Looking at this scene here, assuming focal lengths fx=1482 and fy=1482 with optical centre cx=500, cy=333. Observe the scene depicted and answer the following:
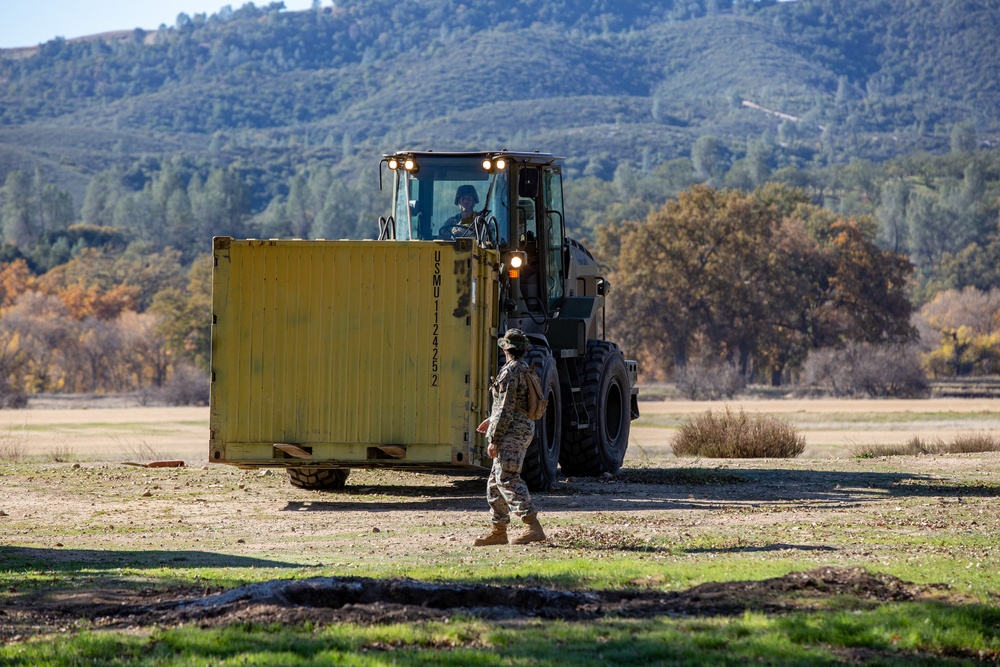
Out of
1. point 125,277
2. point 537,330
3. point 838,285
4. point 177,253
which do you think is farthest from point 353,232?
point 537,330

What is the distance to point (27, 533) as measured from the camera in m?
14.0

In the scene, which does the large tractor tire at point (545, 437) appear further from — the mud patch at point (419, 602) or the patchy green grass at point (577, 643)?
the patchy green grass at point (577, 643)

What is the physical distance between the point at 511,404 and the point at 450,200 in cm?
611

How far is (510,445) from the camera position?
482 inches

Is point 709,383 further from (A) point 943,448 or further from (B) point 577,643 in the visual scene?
(B) point 577,643

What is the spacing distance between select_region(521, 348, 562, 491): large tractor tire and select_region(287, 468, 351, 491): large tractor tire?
2421 mm

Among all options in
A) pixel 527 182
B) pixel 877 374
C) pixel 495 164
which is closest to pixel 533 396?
pixel 527 182

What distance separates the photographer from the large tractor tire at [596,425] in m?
18.6

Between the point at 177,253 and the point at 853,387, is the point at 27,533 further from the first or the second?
the point at 177,253

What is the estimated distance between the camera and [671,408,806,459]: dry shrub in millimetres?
24453

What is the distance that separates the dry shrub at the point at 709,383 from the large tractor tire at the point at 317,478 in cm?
4178

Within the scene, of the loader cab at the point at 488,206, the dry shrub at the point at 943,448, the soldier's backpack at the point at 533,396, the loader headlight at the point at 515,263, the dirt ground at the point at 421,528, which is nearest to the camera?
the dirt ground at the point at 421,528

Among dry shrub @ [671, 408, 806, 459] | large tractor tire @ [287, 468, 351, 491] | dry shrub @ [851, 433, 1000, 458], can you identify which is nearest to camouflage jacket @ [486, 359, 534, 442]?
large tractor tire @ [287, 468, 351, 491]

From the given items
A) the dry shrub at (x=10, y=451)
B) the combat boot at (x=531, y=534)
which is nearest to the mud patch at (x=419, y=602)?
the combat boot at (x=531, y=534)
